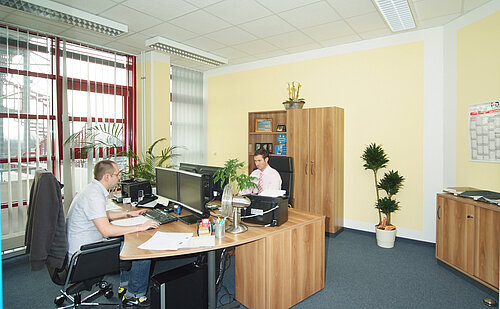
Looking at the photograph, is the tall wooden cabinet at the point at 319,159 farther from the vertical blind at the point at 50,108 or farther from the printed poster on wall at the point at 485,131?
the vertical blind at the point at 50,108

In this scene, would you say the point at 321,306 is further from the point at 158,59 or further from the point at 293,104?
the point at 158,59

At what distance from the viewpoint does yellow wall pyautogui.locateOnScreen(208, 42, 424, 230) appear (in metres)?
4.24


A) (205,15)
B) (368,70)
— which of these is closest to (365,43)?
(368,70)

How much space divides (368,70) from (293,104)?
1246mm

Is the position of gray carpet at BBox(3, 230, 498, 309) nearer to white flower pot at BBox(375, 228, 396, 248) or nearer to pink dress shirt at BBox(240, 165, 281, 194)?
white flower pot at BBox(375, 228, 396, 248)

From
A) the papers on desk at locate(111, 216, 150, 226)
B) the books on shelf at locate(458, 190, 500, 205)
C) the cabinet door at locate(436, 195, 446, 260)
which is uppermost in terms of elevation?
the books on shelf at locate(458, 190, 500, 205)

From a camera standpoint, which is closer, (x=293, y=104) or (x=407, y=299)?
(x=407, y=299)

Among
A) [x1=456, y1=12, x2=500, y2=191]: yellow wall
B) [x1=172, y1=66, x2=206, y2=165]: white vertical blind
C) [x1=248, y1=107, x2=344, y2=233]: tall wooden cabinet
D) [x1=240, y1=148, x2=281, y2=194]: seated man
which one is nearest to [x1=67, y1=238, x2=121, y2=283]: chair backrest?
[x1=240, y1=148, x2=281, y2=194]: seated man

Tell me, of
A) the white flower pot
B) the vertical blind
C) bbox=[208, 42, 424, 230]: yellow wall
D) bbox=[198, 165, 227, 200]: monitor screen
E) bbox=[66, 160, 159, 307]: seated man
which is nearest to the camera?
bbox=[66, 160, 159, 307]: seated man

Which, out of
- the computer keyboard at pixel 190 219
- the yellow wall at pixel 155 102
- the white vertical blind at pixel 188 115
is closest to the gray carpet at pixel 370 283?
the computer keyboard at pixel 190 219

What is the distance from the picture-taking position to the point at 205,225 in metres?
2.36

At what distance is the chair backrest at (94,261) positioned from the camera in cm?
226

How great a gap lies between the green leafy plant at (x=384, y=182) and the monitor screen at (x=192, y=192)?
274 cm

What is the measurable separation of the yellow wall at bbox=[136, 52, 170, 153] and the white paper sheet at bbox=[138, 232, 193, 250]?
10.8 feet
